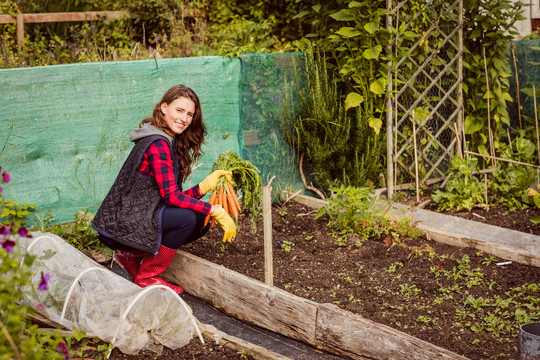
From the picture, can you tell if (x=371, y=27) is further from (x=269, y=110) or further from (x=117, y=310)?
(x=117, y=310)

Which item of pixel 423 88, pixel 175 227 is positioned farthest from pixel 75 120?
pixel 423 88

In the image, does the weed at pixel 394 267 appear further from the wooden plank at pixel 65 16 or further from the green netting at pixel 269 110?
the wooden plank at pixel 65 16

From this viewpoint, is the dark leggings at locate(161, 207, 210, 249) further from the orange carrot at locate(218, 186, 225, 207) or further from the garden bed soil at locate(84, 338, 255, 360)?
the garden bed soil at locate(84, 338, 255, 360)

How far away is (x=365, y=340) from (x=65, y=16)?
6.84m

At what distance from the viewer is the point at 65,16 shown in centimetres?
810

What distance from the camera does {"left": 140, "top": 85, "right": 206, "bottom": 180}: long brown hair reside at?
3793mm

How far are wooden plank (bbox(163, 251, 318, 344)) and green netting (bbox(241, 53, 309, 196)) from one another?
1854 mm

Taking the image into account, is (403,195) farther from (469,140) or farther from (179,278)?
(179,278)

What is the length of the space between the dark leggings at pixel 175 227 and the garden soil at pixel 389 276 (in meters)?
0.49

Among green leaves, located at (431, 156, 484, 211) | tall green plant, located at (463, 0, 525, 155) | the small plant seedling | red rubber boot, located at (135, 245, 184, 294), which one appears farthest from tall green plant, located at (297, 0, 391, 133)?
red rubber boot, located at (135, 245, 184, 294)

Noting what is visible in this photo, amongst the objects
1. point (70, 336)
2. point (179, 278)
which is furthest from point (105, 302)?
point (179, 278)

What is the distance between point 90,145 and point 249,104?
154 cm

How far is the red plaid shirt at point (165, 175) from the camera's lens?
366cm

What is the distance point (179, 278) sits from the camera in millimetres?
4090
